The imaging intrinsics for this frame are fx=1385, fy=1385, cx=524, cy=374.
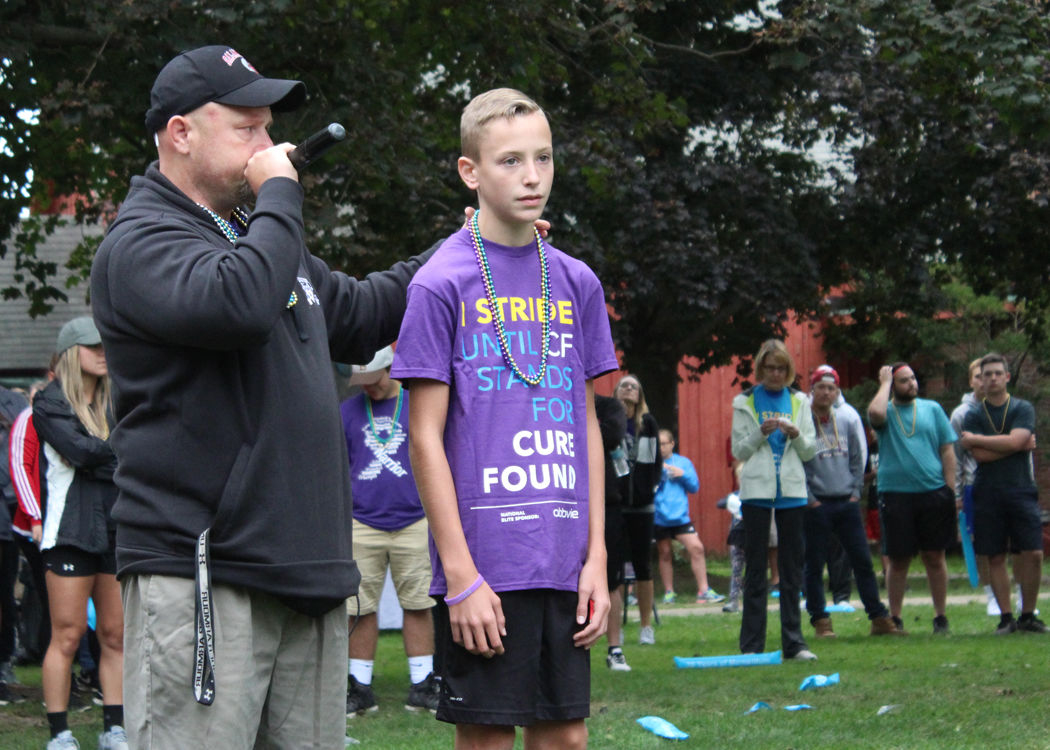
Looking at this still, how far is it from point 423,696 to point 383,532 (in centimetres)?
99

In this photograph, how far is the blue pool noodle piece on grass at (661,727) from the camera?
22.2ft

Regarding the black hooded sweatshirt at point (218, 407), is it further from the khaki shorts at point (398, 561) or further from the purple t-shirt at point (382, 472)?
the khaki shorts at point (398, 561)

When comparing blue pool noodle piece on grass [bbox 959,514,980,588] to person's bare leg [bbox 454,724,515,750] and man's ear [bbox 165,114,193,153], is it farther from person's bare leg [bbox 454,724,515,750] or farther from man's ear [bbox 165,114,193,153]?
man's ear [bbox 165,114,193,153]

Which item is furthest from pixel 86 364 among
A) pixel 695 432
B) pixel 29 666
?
pixel 695 432

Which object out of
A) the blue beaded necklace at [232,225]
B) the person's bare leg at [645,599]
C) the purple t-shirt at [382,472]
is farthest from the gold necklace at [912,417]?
the blue beaded necklace at [232,225]

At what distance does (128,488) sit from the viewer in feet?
9.03

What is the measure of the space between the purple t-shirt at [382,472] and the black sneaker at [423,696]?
0.94 metres

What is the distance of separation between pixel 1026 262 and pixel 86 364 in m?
14.1

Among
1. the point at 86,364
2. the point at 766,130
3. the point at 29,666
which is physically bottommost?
the point at 29,666

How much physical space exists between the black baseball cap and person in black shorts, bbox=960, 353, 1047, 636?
924cm

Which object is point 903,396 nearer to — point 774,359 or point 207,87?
point 774,359

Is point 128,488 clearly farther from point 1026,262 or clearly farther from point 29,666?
point 1026,262

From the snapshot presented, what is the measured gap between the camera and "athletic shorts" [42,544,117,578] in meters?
6.59

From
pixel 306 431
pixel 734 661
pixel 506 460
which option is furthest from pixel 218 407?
A: pixel 734 661
